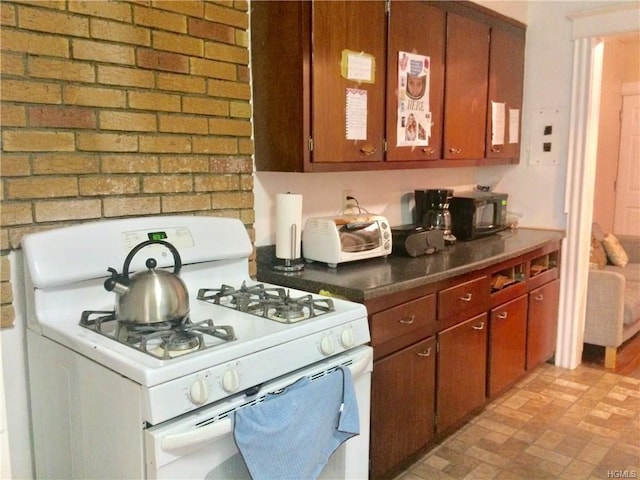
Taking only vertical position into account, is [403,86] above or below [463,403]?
above

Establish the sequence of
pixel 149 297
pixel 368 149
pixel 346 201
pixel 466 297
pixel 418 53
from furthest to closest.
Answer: pixel 346 201, pixel 418 53, pixel 466 297, pixel 368 149, pixel 149 297

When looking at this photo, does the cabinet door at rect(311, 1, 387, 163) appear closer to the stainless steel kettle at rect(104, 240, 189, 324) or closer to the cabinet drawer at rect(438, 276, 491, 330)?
the cabinet drawer at rect(438, 276, 491, 330)

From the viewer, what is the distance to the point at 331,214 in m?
2.87

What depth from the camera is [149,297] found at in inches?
60.0

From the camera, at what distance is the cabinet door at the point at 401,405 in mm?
2184

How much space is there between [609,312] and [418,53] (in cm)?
220

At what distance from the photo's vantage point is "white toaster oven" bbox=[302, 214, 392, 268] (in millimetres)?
2430

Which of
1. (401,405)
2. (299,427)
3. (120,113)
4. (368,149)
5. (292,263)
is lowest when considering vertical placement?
(401,405)

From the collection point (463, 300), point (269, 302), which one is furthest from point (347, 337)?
point (463, 300)

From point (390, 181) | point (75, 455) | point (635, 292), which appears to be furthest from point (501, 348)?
point (75, 455)

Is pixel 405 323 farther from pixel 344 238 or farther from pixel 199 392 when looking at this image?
pixel 199 392

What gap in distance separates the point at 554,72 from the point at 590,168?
64 centimetres

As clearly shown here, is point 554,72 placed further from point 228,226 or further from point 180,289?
point 180,289

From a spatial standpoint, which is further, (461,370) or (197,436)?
(461,370)
